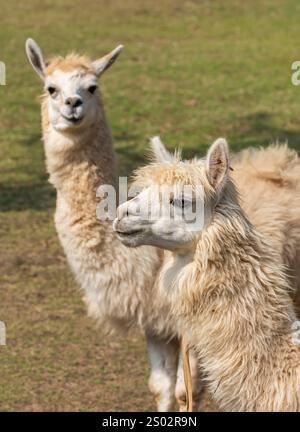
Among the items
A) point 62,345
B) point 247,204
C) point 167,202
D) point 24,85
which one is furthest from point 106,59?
point 24,85

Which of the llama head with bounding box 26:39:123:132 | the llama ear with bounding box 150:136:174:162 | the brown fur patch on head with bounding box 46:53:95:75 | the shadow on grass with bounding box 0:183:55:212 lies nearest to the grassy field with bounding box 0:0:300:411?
the shadow on grass with bounding box 0:183:55:212

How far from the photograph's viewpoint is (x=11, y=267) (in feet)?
31.8

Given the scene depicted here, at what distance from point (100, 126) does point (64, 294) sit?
7.95ft

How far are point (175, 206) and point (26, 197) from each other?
20.4ft

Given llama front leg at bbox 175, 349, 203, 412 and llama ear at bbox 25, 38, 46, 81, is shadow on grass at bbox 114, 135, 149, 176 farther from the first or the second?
llama front leg at bbox 175, 349, 203, 412

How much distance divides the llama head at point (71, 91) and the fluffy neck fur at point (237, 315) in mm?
2010

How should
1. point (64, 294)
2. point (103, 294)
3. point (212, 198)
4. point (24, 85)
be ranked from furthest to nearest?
point (24, 85) < point (64, 294) < point (103, 294) < point (212, 198)

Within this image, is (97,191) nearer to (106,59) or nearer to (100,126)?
(100,126)

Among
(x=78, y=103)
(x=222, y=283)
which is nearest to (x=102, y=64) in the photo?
(x=78, y=103)

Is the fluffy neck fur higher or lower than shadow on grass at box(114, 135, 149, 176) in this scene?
lower

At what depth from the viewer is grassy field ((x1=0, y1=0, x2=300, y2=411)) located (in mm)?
7961

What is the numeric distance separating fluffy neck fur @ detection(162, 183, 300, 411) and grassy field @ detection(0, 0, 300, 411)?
228 centimetres

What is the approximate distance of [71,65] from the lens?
743 centimetres

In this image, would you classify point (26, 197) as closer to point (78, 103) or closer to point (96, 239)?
point (78, 103)
